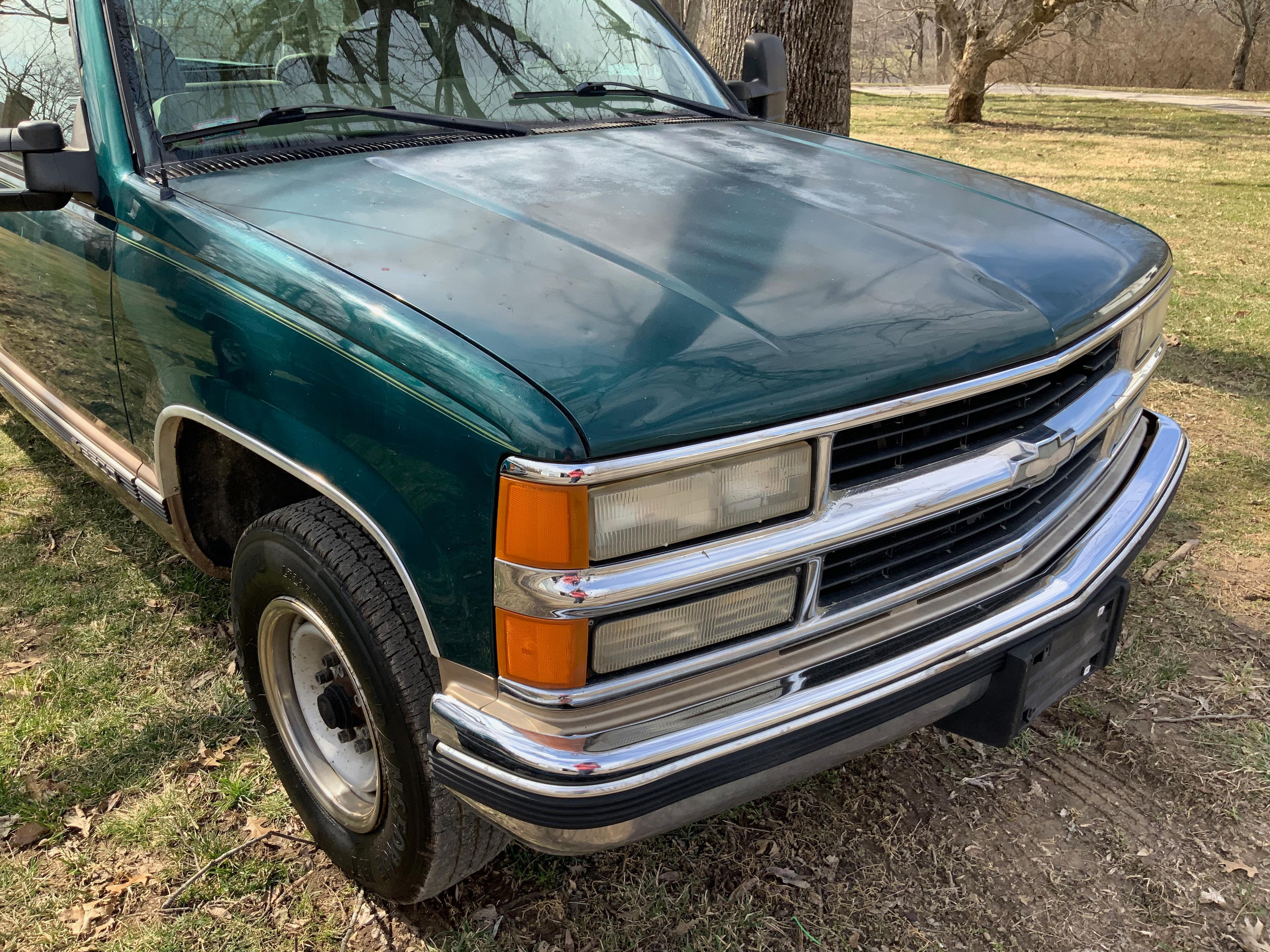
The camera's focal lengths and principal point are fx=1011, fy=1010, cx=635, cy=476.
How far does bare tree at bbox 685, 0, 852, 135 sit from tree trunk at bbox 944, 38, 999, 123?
1542 centimetres

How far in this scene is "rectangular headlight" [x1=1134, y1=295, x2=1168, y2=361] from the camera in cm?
242

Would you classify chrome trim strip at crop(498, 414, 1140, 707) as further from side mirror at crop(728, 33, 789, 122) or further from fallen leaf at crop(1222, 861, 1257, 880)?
side mirror at crop(728, 33, 789, 122)

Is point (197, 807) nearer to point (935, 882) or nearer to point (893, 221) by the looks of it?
point (935, 882)

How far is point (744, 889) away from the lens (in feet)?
7.49

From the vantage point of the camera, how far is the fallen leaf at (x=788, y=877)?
230cm

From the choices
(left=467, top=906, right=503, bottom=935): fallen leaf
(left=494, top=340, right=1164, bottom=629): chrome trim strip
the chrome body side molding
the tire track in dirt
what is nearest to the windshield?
the chrome body side molding

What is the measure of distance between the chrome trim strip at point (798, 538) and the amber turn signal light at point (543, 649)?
3cm

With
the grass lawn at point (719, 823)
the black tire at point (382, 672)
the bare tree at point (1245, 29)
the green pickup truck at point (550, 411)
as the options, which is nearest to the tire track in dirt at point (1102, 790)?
the grass lawn at point (719, 823)

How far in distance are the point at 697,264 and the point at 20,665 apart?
247cm

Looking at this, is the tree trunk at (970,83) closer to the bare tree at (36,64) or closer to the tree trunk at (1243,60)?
the tree trunk at (1243,60)

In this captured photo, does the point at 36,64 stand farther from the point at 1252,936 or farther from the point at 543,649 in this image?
the point at 1252,936

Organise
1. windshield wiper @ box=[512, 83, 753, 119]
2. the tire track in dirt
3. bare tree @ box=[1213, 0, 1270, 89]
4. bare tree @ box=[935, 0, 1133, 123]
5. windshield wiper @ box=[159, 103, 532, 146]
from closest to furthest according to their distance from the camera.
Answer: windshield wiper @ box=[159, 103, 532, 146] → the tire track in dirt → windshield wiper @ box=[512, 83, 753, 119] → bare tree @ box=[935, 0, 1133, 123] → bare tree @ box=[1213, 0, 1270, 89]

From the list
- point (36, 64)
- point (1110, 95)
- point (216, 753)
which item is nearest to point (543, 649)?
point (216, 753)

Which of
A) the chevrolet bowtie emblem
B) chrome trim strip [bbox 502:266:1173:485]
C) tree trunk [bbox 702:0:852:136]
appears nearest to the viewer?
chrome trim strip [bbox 502:266:1173:485]
